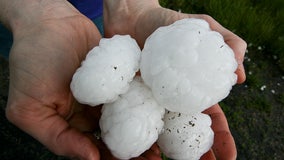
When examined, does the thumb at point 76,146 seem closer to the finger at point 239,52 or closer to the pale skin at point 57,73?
the pale skin at point 57,73

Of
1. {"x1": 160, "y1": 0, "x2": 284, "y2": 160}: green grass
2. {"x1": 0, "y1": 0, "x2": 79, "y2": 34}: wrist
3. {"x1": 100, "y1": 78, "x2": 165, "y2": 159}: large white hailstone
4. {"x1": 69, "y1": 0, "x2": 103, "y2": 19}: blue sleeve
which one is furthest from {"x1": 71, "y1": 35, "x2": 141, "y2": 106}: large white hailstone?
{"x1": 160, "y1": 0, "x2": 284, "y2": 160}: green grass

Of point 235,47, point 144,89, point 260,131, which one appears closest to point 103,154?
point 144,89

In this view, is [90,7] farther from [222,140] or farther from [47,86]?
[222,140]

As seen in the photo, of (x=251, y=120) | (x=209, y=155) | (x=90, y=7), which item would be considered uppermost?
(x=90, y=7)

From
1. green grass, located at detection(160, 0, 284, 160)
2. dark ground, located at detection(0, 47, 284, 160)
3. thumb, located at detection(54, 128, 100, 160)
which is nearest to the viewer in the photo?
thumb, located at detection(54, 128, 100, 160)

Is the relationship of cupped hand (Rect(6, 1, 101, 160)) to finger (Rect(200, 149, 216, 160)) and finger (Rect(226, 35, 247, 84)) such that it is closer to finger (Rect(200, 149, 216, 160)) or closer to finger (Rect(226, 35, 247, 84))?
finger (Rect(200, 149, 216, 160))

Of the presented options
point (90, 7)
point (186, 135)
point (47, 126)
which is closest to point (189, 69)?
point (186, 135)

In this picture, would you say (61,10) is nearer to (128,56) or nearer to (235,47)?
(128,56)
